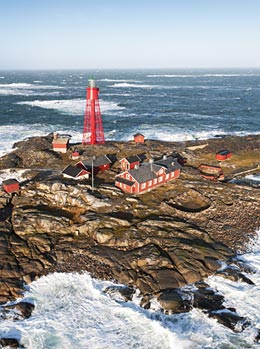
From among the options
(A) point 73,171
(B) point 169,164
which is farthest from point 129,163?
(A) point 73,171

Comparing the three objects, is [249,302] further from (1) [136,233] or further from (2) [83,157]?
(2) [83,157]

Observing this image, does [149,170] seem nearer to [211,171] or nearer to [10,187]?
[211,171]

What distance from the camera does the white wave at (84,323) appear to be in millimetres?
23922

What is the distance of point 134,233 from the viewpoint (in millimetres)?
34156

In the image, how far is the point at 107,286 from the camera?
28.6 m

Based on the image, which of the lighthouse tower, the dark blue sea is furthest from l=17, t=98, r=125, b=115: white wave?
the lighthouse tower

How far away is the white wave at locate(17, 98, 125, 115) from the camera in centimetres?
11821

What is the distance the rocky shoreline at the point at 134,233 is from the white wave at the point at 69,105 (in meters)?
71.2

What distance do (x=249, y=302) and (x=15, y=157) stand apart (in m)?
45.5

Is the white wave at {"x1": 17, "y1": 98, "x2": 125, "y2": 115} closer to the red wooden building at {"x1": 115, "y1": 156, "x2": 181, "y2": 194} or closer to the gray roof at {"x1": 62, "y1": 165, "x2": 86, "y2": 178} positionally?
the gray roof at {"x1": 62, "y1": 165, "x2": 86, "y2": 178}

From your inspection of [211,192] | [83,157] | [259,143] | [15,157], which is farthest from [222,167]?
[15,157]

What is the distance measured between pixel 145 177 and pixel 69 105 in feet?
314

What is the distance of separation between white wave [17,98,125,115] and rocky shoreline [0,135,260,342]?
7123 centimetres

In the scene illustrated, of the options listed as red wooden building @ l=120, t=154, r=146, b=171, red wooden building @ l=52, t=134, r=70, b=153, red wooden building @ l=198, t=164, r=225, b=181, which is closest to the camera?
red wooden building @ l=120, t=154, r=146, b=171
